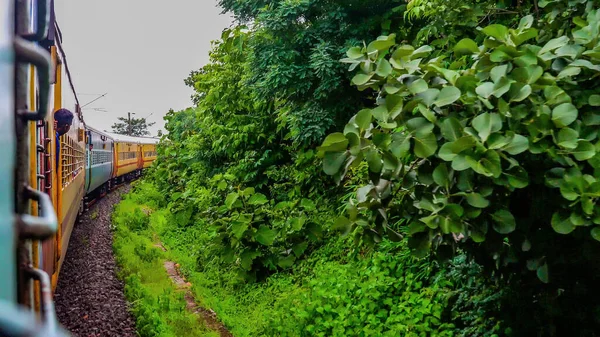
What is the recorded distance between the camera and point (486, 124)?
242 centimetres

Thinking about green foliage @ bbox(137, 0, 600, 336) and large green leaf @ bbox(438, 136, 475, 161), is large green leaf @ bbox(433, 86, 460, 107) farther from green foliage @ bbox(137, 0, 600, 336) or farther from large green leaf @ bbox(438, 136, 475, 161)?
large green leaf @ bbox(438, 136, 475, 161)

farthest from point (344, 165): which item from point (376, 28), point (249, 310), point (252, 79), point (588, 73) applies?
point (252, 79)

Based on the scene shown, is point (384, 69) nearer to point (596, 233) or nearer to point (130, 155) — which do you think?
point (596, 233)

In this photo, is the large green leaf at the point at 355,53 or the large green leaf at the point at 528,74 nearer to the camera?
the large green leaf at the point at 528,74

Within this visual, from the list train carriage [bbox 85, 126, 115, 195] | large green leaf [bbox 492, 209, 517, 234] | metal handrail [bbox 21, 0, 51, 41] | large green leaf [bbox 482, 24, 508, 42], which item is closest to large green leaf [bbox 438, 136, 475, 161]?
large green leaf [bbox 492, 209, 517, 234]

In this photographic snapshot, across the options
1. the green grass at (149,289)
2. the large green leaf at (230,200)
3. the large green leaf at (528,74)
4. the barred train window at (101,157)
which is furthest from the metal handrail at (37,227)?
the barred train window at (101,157)

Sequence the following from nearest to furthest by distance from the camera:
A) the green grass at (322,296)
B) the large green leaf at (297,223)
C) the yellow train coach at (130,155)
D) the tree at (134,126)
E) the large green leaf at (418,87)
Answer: the large green leaf at (418,87), the green grass at (322,296), the large green leaf at (297,223), the yellow train coach at (130,155), the tree at (134,126)

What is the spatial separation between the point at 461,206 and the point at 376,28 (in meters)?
5.16

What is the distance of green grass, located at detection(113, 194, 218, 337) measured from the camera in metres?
5.39

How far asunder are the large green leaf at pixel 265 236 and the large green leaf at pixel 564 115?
16.1 ft

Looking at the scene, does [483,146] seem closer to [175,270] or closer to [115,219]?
[175,270]

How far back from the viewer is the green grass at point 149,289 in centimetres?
539

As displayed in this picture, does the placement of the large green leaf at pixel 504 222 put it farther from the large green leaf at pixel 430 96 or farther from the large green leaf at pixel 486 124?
the large green leaf at pixel 430 96

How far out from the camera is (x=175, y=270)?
8.25 metres
